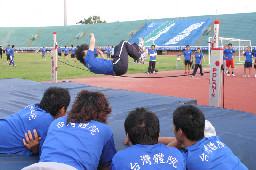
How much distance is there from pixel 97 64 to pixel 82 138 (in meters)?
3.60

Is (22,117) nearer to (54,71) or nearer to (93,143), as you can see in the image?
(93,143)

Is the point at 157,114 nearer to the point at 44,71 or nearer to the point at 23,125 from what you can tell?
the point at 23,125

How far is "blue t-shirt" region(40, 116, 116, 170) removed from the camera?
2.13m

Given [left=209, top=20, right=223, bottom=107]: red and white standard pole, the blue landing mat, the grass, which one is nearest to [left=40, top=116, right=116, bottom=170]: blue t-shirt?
the blue landing mat

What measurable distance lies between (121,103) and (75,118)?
140 inches

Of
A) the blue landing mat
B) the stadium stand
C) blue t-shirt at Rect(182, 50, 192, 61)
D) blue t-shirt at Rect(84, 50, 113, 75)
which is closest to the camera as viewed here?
the blue landing mat

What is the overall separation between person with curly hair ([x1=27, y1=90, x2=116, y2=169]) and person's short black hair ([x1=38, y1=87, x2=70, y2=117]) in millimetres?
432

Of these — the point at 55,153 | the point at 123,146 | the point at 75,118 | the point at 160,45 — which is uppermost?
the point at 160,45

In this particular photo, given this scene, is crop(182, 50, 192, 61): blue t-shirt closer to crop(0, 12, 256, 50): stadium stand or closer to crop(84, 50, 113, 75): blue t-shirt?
crop(84, 50, 113, 75): blue t-shirt

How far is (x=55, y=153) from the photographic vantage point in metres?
2.15

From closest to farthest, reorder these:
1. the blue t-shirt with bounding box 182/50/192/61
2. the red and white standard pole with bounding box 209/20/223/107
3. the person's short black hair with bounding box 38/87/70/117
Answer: the person's short black hair with bounding box 38/87/70/117 < the red and white standard pole with bounding box 209/20/223/107 < the blue t-shirt with bounding box 182/50/192/61

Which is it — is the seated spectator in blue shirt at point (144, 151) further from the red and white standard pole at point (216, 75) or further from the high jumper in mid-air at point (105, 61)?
the red and white standard pole at point (216, 75)

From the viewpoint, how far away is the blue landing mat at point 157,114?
3.20m

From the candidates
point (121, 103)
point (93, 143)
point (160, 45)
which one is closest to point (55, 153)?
point (93, 143)
